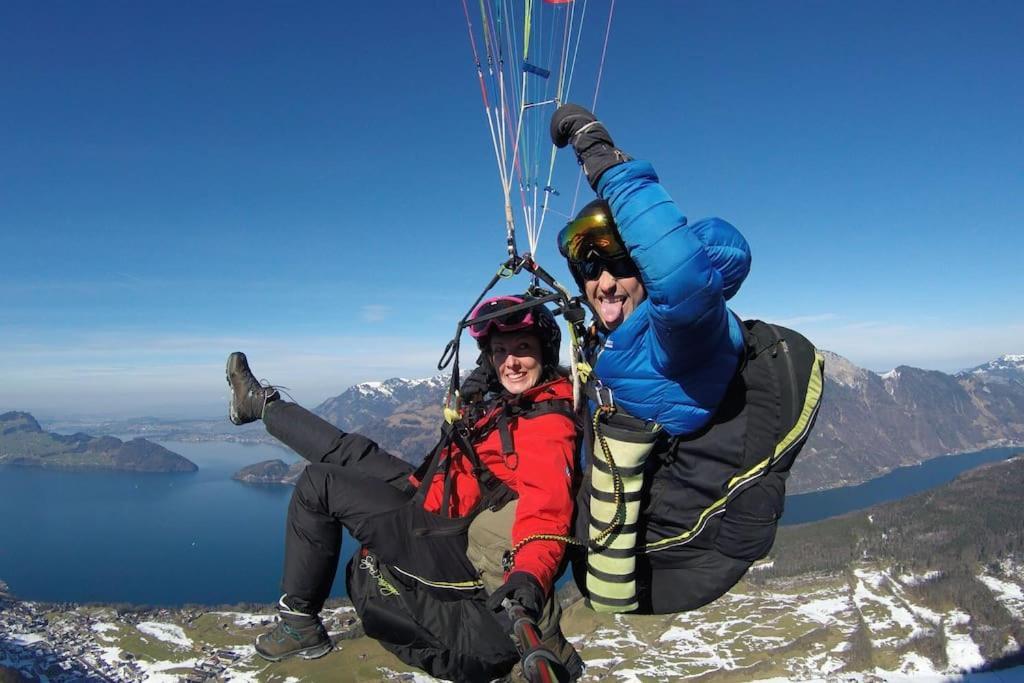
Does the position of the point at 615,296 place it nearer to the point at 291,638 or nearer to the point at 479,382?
the point at 479,382

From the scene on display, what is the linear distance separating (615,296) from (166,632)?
220 ft

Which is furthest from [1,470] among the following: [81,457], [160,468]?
[160,468]

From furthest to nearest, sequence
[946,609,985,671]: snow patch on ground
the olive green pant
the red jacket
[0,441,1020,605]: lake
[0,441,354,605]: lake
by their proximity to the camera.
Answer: [0,441,1020,605]: lake
[0,441,354,605]: lake
[946,609,985,671]: snow patch on ground
the olive green pant
the red jacket

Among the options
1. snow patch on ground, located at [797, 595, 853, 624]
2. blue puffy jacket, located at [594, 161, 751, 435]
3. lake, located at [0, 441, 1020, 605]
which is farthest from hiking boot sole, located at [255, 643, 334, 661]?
lake, located at [0, 441, 1020, 605]

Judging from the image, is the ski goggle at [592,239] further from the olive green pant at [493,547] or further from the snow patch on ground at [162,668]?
the snow patch on ground at [162,668]

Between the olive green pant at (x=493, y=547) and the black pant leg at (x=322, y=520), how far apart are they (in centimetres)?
51

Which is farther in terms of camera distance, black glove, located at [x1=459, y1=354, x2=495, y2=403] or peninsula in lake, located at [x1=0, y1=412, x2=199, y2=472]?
peninsula in lake, located at [x1=0, y1=412, x2=199, y2=472]

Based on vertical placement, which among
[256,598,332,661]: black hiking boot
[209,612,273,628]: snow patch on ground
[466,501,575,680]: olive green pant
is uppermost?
[466,501,575,680]: olive green pant

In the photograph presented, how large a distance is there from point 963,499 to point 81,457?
742 feet

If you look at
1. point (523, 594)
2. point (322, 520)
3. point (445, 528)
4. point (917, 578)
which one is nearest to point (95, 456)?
point (917, 578)

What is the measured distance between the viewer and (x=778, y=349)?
2693 mm

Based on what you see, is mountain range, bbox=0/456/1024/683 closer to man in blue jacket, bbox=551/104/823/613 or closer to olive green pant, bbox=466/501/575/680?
olive green pant, bbox=466/501/575/680

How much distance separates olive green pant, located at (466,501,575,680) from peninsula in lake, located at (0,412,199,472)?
183m

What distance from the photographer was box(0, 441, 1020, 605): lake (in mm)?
67250
